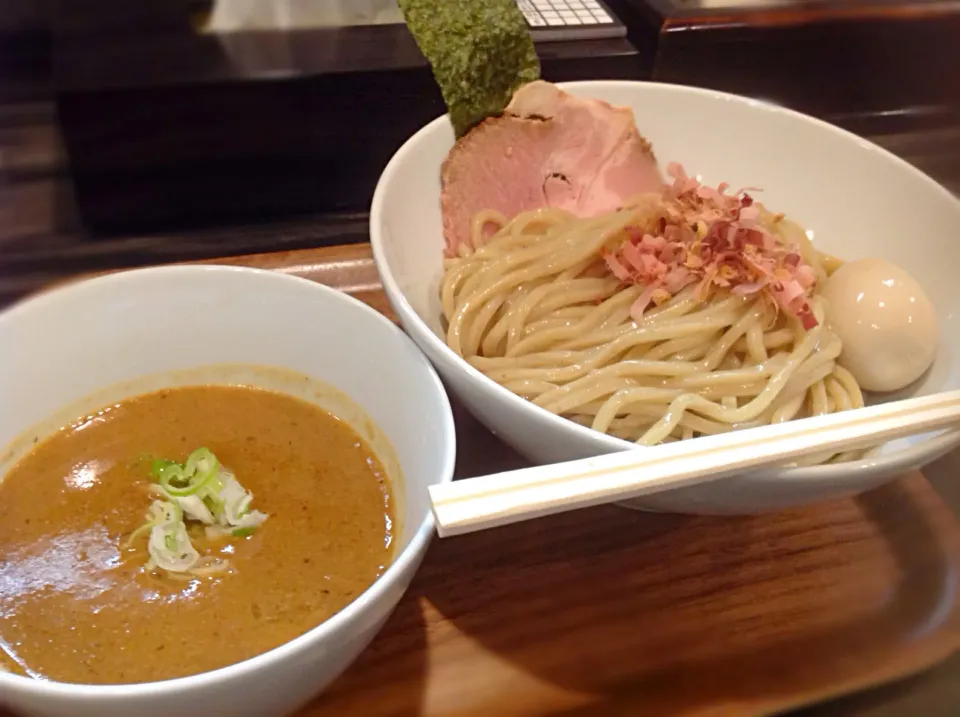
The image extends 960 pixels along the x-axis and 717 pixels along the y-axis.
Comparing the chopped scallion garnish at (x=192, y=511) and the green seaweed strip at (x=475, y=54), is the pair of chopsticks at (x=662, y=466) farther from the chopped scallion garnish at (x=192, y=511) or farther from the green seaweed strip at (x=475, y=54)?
the green seaweed strip at (x=475, y=54)

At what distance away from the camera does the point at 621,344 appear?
1.01 m

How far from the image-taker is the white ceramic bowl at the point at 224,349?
0.82 meters

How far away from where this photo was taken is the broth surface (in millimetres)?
699

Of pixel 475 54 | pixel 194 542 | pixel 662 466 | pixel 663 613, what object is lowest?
pixel 663 613

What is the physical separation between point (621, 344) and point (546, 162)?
0.34 meters

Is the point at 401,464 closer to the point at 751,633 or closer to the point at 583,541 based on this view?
the point at 583,541

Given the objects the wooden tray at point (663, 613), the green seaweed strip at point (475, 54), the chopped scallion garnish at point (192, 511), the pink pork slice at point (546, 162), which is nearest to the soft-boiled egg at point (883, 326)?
the wooden tray at point (663, 613)

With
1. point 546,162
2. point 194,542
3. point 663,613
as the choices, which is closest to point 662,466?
point 663,613

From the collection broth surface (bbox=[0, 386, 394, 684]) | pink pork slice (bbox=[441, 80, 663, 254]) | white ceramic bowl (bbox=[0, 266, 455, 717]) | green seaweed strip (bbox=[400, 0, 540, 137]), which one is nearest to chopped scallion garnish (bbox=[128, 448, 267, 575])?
broth surface (bbox=[0, 386, 394, 684])

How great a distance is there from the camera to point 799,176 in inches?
48.9

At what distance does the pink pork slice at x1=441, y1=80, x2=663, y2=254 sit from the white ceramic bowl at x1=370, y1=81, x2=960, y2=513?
34mm

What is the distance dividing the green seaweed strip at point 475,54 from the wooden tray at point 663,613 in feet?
1.47

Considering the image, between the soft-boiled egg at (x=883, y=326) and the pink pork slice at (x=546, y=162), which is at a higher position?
the pink pork slice at (x=546, y=162)

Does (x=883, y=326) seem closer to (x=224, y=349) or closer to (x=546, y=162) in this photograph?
(x=546, y=162)
